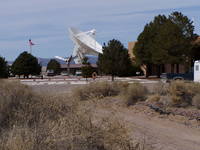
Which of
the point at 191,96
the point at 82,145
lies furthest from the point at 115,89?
the point at 82,145

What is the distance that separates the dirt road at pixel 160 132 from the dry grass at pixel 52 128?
934 mm

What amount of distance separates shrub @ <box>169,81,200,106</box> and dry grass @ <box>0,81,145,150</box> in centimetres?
1044

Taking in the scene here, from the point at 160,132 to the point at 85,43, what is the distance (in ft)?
398

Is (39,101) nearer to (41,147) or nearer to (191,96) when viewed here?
(41,147)

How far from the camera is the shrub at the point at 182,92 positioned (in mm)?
20266

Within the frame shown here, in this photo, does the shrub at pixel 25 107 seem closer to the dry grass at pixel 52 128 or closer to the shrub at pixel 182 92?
the dry grass at pixel 52 128

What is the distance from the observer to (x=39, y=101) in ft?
35.2

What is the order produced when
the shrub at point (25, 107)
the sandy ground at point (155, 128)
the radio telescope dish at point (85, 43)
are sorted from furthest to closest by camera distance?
the radio telescope dish at point (85, 43) < the sandy ground at point (155, 128) < the shrub at point (25, 107)

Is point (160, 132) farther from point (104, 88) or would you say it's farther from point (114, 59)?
point (114, 59)

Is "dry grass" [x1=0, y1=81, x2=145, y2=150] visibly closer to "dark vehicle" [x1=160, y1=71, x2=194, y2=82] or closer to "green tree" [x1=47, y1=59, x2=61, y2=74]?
"dark vehicle" [x1=160, y1=71, x2=194, y2=82]

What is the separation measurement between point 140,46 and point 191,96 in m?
50.0

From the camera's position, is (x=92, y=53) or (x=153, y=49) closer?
(x=153, y=49)

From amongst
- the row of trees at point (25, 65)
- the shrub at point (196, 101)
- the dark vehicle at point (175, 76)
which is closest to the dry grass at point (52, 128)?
the shrub at point (196, 101)

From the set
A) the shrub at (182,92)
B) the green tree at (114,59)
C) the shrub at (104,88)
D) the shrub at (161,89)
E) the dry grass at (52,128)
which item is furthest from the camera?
the green tree at (114,59)
